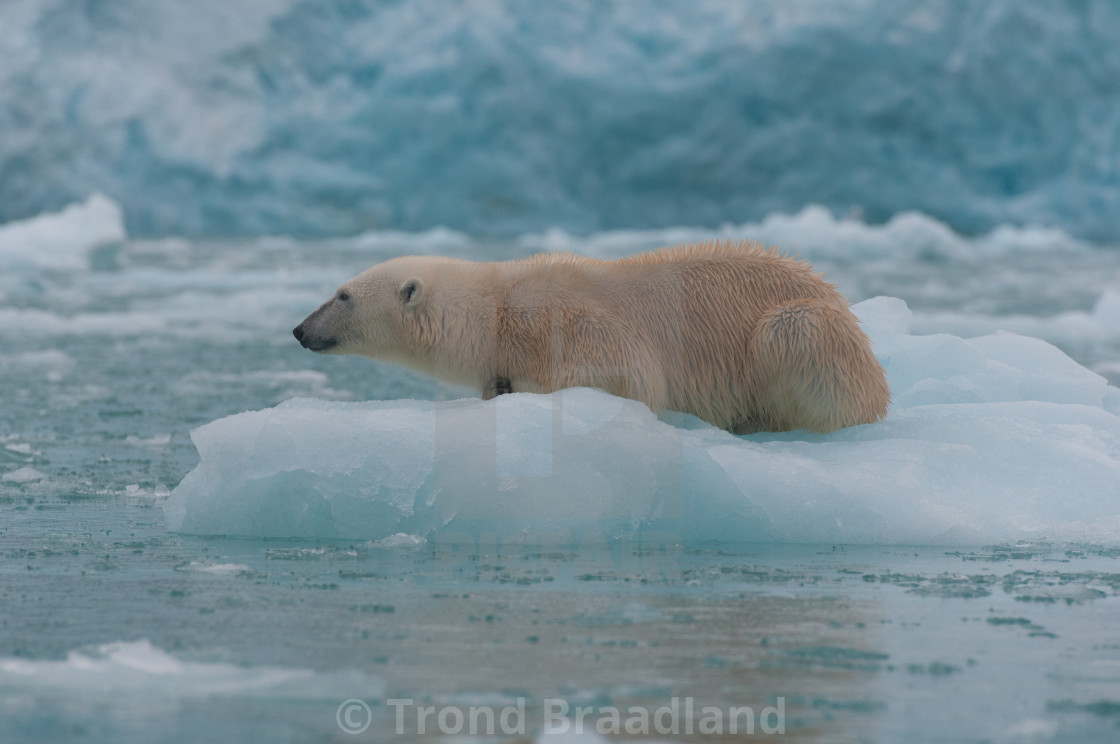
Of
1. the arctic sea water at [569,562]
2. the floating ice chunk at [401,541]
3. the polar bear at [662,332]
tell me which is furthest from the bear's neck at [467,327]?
the floating ice chunk at [401,541]

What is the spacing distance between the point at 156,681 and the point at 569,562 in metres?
1.26

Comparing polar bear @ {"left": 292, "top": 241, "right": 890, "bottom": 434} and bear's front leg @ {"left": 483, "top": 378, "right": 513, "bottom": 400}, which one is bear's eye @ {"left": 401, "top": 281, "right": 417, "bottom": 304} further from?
bear's front leg @ {"left": 483, "top": 378, "right": 513, "bottom": 400}

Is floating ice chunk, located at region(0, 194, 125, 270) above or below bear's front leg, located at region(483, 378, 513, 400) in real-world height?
above

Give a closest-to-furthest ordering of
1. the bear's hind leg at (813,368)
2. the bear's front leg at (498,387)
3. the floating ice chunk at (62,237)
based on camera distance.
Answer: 1. the bear's hind leg at (813,368)
2. the bear's front leg at (498,387)
3. the floating ice chunk at (62,237)

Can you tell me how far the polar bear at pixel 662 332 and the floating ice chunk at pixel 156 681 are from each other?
1.74m

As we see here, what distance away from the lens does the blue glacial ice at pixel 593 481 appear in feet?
11.5

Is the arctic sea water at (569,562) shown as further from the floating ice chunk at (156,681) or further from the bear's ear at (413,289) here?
the bear's ear at (413,289)

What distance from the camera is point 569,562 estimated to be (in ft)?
10.8

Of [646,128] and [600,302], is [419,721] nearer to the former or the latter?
[600,302]

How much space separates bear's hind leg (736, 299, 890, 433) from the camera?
384cm

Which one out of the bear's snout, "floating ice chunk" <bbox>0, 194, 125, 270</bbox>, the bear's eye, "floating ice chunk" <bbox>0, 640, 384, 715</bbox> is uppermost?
"floating ice chunk" <bbox>0, 194, 125, 270</bbox>

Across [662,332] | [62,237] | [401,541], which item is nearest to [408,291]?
[662,332]

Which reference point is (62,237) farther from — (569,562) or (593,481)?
(569,562)

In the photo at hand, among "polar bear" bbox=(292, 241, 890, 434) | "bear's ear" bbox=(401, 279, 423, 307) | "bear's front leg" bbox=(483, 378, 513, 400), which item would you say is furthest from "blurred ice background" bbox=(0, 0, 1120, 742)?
"bear's ear" bbox=(401, 279, 423, 307)
